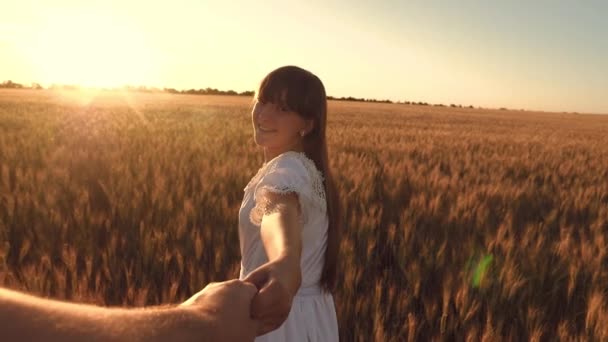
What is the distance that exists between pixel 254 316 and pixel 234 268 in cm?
151

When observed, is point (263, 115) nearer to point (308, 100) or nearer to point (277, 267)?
point (308, 100)

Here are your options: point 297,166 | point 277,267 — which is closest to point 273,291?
point 277,267

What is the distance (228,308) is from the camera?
600mm

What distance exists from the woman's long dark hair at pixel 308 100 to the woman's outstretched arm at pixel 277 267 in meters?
0.26

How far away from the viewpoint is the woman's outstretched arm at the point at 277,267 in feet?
2.27

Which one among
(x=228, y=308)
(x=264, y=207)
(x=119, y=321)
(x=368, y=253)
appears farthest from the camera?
(x=368, y=253)

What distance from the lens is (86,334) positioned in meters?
0.43

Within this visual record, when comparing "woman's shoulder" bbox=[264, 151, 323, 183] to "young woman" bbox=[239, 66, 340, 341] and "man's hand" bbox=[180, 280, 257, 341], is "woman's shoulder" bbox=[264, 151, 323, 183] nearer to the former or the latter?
"young woman" bbox=[239, 66, 340, 341]

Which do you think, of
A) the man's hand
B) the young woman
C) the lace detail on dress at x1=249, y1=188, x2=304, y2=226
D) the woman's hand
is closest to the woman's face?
the young woman

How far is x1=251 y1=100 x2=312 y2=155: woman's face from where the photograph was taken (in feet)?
4.34

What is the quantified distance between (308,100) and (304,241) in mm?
364

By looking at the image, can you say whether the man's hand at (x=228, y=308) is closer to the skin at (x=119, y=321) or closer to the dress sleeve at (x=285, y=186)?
the skin at (x=119, y=321)

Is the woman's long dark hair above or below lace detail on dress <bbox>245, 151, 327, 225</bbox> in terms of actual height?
above

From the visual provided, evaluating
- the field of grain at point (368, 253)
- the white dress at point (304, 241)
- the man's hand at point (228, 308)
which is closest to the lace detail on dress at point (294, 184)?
the white dress at point (304, 241)
